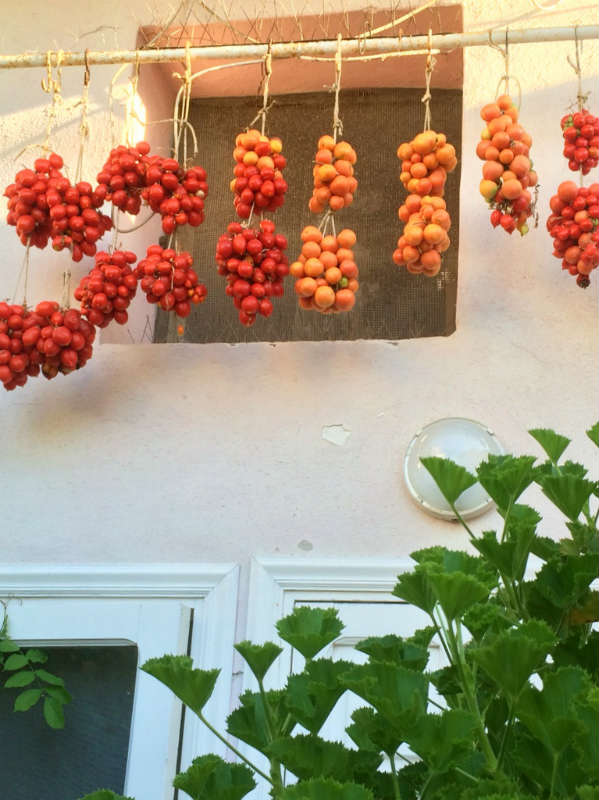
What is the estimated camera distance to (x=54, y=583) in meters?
2.30

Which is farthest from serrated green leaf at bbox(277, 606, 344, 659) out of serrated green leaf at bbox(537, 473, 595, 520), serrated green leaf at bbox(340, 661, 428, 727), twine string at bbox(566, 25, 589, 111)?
twine string at bbox(566, 25, 589, 111)

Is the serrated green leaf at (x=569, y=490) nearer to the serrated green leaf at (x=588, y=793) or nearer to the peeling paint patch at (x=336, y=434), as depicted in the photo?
the serrated green leaf at (x=588, y=793)

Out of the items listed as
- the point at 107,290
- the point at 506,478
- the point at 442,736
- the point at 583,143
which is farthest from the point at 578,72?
the point at 442,736

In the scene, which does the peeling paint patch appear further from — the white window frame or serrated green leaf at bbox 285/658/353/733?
serrated green leaf at bbox 285/658/353/733

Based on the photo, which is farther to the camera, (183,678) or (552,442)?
Result: (552,442)

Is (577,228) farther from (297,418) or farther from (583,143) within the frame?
(297,418)

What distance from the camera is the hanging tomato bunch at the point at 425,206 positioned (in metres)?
2.22

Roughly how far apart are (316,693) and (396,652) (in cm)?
7

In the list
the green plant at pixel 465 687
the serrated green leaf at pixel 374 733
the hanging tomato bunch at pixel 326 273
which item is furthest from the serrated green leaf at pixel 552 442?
the hanging tomato bunch at pixel 326 273

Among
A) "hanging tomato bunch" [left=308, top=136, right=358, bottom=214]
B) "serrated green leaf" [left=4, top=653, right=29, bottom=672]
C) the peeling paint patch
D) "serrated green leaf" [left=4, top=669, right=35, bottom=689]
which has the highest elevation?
"hanging tomato bunch" [left=308, top=136, right=358, bottom=214]

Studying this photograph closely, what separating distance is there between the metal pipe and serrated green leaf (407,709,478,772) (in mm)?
1946

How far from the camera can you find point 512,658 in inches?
29.1

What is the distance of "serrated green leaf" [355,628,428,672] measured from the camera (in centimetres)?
86

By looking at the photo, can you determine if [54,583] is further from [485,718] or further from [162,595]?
[485,718]
